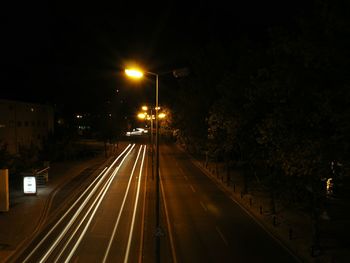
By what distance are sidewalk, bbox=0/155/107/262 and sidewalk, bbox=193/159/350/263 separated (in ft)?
38.5

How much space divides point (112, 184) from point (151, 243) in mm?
16972

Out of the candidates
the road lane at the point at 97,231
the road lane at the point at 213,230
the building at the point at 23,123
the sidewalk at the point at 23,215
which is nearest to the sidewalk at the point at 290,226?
the road lane at the point at 213,230

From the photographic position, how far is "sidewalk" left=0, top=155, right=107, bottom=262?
59.9 ft

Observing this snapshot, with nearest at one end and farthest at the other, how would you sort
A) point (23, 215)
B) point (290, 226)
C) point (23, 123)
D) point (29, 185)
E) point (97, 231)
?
point (97, 231) → point (290, 226) → point (23, 215) → point (29, 185) → point (23, 123)

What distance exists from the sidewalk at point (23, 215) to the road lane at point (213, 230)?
276 inches

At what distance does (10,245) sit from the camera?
17.9 metres

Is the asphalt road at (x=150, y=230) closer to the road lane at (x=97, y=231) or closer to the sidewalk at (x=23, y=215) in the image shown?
the road lane at (x=97, y=231)

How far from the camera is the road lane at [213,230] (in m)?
16.7

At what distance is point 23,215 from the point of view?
76.7 feet

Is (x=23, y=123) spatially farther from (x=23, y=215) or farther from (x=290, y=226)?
(x=290, y=226)

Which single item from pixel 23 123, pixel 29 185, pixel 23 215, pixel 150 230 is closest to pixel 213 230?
pixel 150 230

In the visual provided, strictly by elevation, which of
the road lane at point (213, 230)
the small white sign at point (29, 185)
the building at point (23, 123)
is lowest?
the road lane at point (213, 230)

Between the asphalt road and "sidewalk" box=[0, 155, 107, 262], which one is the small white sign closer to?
"sidewalk" box=[0, 155, 107, 262]

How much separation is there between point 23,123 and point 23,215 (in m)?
27.4
